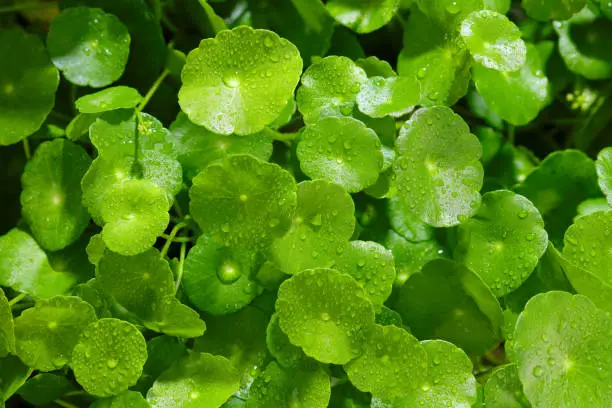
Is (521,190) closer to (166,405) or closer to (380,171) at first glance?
(380,171)

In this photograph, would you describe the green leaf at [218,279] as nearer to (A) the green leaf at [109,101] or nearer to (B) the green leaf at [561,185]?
(A) the green leaf at [109,101]

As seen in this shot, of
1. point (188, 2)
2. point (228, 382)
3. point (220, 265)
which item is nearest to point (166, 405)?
point (228, 382)

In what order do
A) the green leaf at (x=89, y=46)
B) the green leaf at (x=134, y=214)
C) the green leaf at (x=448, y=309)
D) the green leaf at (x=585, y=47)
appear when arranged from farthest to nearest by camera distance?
the green leaf at (x=585, y=47), the green leaf at (x=89, y=46), the green leaf at (x=448, y=309), the green leaf at (x=134, y=214)

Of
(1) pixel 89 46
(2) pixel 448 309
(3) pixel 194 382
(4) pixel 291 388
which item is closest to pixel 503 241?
(2) pixel 448 309

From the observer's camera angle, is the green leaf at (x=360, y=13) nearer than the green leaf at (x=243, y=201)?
No

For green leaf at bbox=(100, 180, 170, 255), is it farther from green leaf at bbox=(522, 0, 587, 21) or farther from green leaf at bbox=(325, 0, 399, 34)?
green leaf at bbox=(522, 0, 587, 21)

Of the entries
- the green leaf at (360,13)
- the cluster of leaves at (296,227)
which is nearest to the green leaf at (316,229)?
the cluster of leaves at (296,227)
